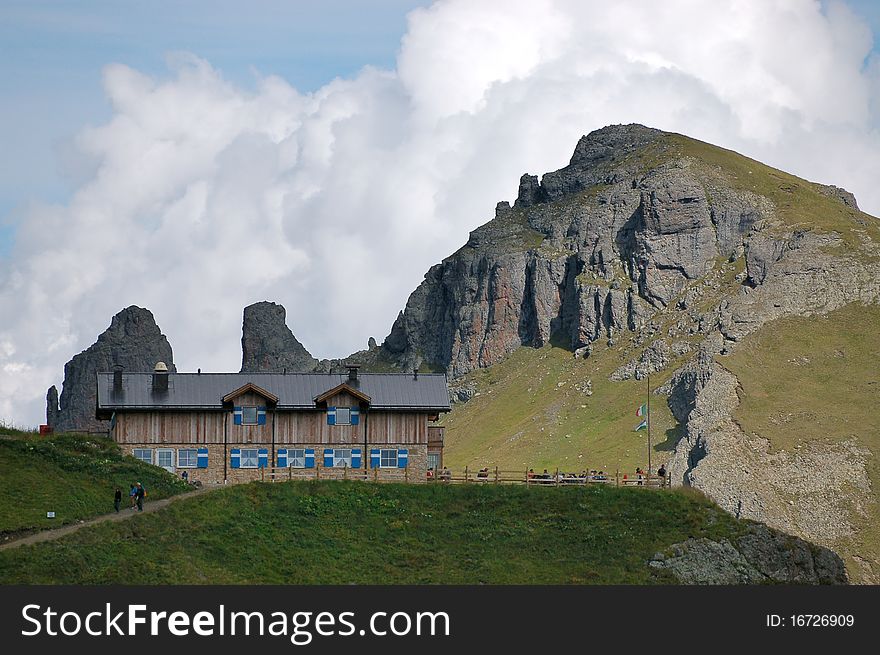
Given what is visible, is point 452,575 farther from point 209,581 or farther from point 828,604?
point 828,604

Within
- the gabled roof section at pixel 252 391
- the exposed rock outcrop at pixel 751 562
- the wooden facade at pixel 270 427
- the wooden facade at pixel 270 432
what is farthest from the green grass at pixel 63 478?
the exposed rock outcrop at pixel 751 562

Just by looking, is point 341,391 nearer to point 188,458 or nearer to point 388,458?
point 388,458

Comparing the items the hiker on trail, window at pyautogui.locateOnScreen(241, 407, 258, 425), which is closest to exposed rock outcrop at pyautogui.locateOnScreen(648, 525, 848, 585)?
the hiker on trail

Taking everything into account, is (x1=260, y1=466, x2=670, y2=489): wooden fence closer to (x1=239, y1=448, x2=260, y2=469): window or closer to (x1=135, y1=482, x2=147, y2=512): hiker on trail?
(x1=239, y1=448, x2=260, y2=469): window

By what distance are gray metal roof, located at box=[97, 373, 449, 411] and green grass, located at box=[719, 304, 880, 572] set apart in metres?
70.7

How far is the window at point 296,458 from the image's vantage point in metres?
96.7

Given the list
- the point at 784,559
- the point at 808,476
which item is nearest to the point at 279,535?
the point at 784,559

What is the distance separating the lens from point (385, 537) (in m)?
84.8

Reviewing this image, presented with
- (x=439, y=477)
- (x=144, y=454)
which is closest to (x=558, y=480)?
(x=439, y=477)

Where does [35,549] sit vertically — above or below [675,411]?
below

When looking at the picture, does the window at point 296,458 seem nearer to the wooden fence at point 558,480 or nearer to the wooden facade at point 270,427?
the wooden facade at point 270,427

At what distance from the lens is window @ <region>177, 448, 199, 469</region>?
95.2 meters

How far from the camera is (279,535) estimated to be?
272 ft

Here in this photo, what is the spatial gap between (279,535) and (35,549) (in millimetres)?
13856
